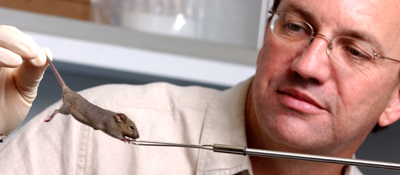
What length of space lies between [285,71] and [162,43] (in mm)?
994

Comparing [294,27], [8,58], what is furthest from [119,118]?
[294,27]

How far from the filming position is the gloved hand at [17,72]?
847 millimetres

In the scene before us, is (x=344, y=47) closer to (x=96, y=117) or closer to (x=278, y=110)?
(x=278, y=110)

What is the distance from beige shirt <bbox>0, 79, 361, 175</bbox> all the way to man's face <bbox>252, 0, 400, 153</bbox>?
180 mm

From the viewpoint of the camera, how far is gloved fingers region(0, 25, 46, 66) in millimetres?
845

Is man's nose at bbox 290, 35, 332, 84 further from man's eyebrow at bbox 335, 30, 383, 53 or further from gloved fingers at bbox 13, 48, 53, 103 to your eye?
gloved fingers at bbox 13, 48, 53, 103

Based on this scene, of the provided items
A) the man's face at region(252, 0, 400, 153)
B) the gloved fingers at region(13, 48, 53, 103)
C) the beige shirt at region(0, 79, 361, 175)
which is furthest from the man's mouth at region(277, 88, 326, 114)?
the gloved fingers at region(13, 48, 53, 103)

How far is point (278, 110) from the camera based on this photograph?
1186 mm

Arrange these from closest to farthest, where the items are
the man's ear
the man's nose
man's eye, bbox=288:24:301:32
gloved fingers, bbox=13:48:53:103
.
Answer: gloved fingers, bbox=13:48:53:103 → the man's nose → man's eye, bbox=288:24:301:32 → the man's ear

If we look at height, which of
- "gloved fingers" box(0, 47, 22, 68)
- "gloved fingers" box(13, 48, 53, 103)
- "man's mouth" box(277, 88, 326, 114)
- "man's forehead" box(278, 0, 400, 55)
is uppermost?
"man's forehead" box(278, 0, 400, 55)

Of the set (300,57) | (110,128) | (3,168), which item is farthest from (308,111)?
(3,168)

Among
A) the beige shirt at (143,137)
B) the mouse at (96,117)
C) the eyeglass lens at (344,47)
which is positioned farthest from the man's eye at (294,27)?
the mouse at (96,117)

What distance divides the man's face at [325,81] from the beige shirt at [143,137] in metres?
0.18

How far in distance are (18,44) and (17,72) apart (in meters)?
0.12
